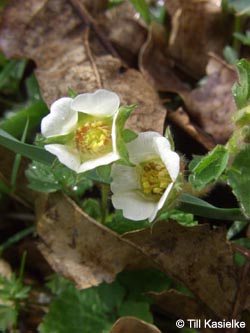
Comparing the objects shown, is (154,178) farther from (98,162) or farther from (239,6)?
(239,6)

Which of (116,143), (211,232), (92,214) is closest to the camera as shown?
(116,143)

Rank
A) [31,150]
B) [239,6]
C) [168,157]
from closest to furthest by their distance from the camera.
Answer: [168,157] → [31,150] → [239,6]

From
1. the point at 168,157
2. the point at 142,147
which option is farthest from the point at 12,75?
the point at 168,157

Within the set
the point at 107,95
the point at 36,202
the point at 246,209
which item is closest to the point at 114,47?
the point at 36,202

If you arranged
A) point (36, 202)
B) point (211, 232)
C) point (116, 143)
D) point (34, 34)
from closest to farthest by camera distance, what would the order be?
point (116, 143), point (211, 232), point (36, 202), point (34, 34)

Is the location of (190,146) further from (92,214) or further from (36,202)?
(36,202)

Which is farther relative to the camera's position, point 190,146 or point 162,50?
point 162,50
